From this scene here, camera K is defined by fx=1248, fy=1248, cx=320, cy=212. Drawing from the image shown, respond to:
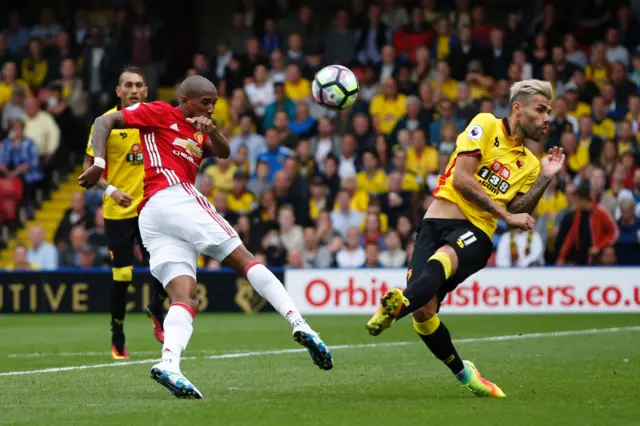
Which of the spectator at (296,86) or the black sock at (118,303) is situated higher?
the spectator at (296,86)

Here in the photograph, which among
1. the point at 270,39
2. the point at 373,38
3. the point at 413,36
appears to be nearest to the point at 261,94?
the point at 270,39

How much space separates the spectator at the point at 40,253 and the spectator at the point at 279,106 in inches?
167

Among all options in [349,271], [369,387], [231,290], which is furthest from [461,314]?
[369,387]

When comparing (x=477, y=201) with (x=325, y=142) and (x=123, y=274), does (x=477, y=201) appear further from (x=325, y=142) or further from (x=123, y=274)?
(x=325, y=142)

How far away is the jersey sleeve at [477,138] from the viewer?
27.1 feet

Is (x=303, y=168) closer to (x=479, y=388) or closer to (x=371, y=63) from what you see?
(x=371, y=63)

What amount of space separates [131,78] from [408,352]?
3.63m

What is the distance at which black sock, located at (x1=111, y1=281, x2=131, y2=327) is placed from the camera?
11.4m

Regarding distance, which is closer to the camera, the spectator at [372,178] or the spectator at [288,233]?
the spectator at [288,233]

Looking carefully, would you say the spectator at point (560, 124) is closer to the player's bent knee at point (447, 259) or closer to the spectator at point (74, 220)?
the spectator at point (74, 220)

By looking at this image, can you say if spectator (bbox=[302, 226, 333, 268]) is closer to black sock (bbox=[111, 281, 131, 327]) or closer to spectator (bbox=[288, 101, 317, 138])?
spectator (bbox=[288, 101, 317, 138])

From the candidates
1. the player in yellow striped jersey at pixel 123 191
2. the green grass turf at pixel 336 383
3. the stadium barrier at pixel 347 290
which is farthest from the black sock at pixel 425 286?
the stadium barrier at pixel 347 290

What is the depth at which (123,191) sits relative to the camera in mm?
11273

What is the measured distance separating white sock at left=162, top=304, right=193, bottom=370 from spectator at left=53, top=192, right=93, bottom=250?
12.3m
